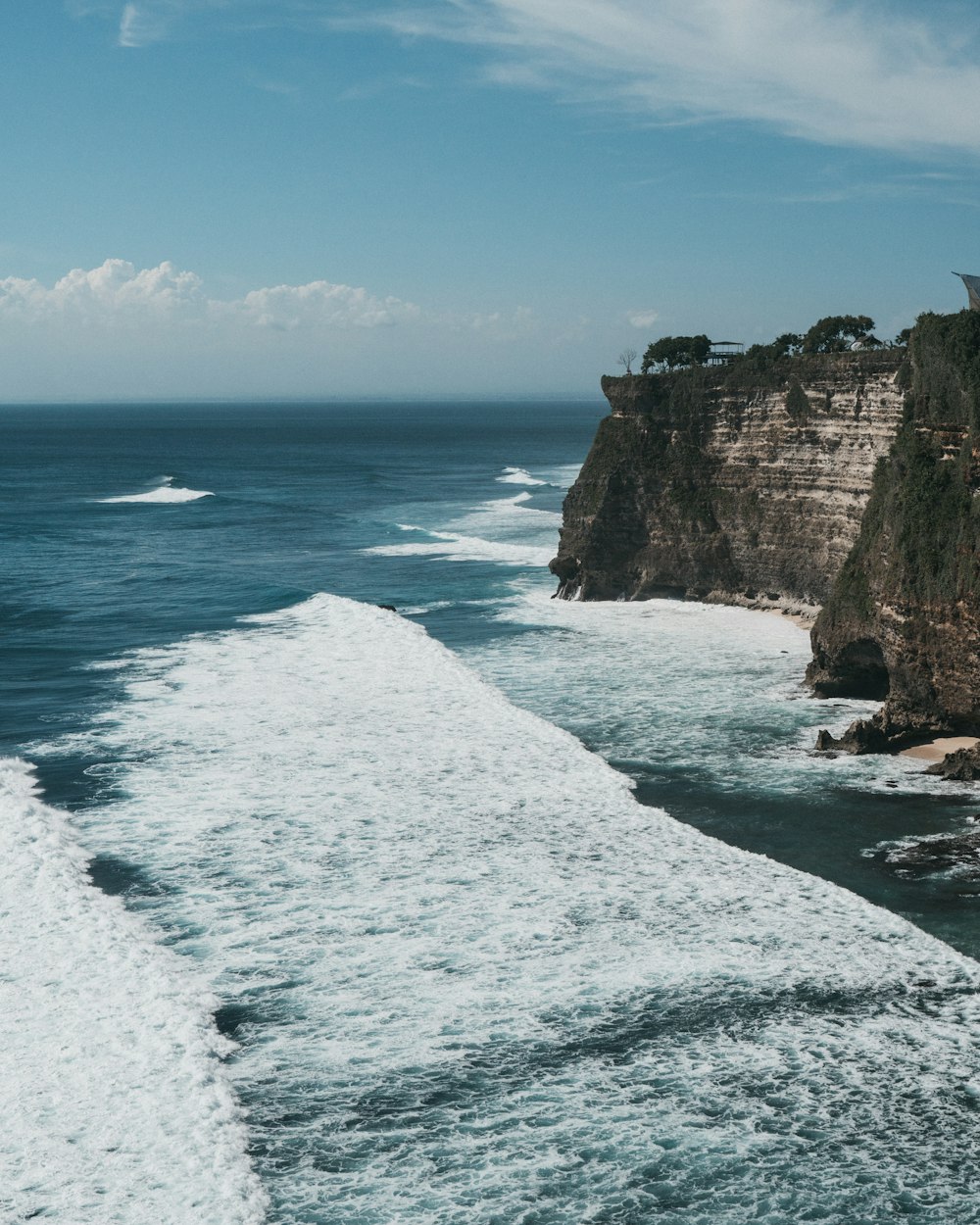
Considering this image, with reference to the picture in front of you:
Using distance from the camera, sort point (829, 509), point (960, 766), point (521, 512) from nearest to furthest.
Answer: point (960, 766)
point (829, 509)
point (521, 512)

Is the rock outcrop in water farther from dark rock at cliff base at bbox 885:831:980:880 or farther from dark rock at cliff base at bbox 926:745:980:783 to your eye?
dark rock at cliff base at bbox 885:831:980:880

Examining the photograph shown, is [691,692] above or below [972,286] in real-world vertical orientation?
below

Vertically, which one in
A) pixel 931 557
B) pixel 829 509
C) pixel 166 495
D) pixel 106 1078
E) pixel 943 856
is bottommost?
pixel 106 1078

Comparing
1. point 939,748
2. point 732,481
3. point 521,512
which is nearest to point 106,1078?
point 939,748

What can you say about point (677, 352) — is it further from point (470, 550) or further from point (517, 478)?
point (517, 478)

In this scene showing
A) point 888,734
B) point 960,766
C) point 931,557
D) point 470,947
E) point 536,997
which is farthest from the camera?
point 888,734

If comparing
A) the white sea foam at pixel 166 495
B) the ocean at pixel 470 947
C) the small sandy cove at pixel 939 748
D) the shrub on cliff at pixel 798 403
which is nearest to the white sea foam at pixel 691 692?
the ocean at pixel 470 947
